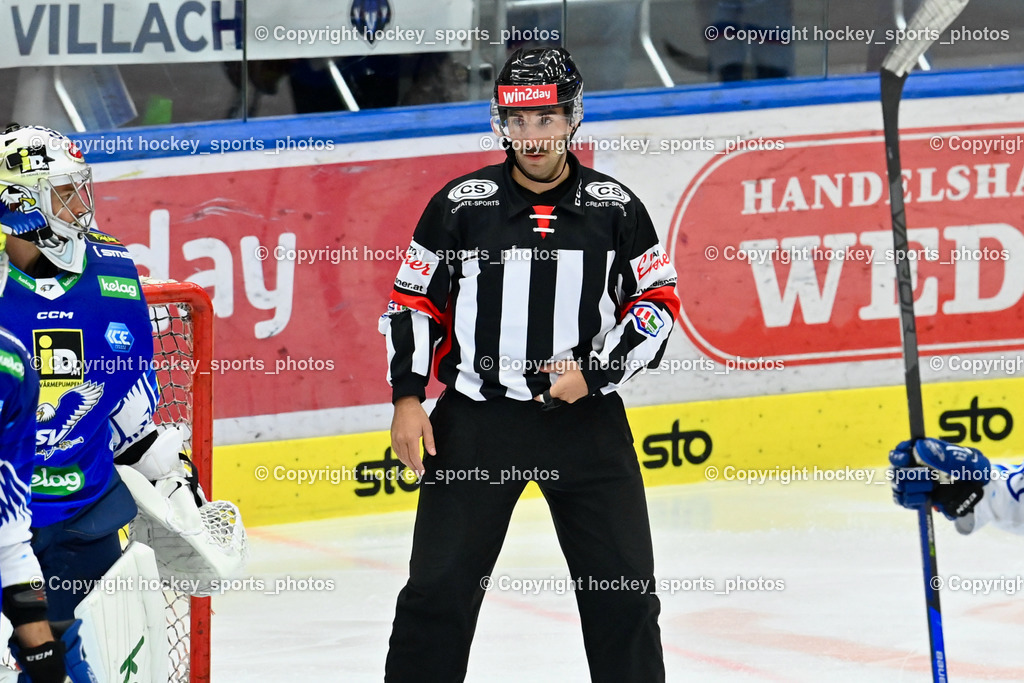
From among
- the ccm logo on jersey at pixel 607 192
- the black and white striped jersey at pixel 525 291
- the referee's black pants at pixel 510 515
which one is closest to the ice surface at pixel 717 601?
the referee's black pants at pixel 510 515

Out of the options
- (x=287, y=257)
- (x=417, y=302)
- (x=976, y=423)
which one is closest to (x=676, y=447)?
(x=976, y=423)

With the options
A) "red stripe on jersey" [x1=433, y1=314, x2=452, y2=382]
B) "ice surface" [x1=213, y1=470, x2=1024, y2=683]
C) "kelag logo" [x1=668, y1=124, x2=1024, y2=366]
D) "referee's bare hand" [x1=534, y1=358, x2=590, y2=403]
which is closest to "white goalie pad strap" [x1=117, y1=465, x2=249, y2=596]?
"red stripe on jersey" [x1=433, y1=314, x2=452, y2=382]

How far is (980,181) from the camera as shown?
6.70 metres

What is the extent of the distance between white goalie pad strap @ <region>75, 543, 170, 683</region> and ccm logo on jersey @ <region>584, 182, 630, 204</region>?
1.18m

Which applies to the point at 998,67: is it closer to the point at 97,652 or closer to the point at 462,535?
the point at 462,535

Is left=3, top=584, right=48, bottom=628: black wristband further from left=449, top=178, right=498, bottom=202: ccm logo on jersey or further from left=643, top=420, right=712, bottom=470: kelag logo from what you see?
left=643, top=420, right=712, bottom=470: kelag logo

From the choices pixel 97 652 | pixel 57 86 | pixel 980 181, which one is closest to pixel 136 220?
pixel 57 86

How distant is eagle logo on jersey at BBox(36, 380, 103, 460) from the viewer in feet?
8.81

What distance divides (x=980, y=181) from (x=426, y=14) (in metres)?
2.73

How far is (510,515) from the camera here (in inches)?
114

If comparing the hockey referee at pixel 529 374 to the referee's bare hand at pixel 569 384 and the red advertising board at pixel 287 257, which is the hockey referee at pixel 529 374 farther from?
the red advertising board at pixel 287 257

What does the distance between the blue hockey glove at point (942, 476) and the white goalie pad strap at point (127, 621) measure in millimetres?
1544

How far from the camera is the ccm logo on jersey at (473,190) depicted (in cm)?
294

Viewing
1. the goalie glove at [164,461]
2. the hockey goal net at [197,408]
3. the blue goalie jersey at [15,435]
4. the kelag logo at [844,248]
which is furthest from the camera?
the kelag logo at [844,248]
